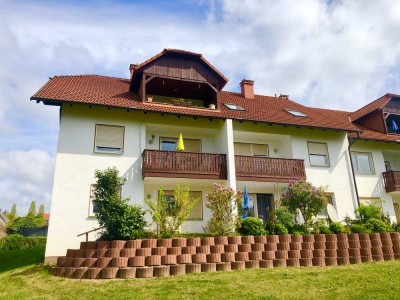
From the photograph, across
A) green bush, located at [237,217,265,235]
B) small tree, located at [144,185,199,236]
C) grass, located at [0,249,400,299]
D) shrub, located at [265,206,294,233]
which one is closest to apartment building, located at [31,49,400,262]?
small tree, located at [144,185,199,236]

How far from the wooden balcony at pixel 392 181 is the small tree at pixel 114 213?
50.3 ft

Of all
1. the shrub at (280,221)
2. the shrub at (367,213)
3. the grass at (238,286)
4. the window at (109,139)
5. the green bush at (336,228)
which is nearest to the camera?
the grass at (238,286)

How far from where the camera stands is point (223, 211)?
1483cm

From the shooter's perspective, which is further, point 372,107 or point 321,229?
point 372,107

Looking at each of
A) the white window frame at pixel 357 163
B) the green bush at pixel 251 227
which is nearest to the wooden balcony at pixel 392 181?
the white window frame at pixel 357 163

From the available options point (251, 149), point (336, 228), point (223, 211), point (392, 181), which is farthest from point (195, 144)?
point (392, 181)

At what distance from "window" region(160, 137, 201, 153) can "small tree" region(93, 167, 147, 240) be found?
487cm

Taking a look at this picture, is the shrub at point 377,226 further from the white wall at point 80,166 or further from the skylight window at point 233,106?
the white wall at point 80,166

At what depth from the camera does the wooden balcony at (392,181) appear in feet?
67.2

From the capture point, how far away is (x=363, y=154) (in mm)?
21891

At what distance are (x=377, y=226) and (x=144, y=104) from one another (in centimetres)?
1229

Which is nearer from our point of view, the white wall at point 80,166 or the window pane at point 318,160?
the white wall at point 80,166

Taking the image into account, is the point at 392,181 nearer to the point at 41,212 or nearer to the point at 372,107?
the point at 372,107

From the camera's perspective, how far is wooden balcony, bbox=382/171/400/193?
20.5 metres
